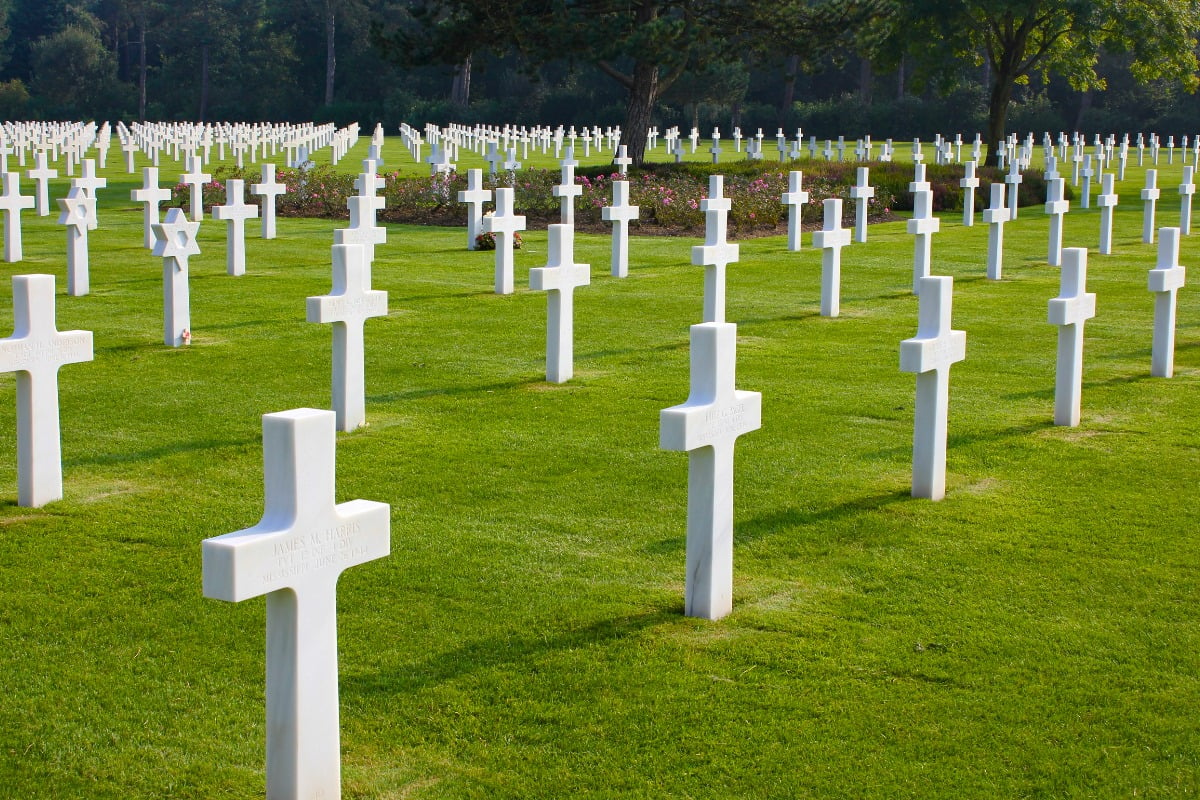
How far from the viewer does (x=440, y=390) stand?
8938 millimetres

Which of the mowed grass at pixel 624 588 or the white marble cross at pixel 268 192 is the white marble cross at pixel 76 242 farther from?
the white marble cross at pixel 268 192

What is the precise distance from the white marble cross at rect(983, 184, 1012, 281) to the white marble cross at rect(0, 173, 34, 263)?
395 inches

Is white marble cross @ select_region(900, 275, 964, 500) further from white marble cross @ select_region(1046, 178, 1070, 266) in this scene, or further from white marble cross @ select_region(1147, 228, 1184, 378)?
white marble cross @ select_region(1046, 178, 1070, 266)

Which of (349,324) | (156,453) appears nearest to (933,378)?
(349,324)

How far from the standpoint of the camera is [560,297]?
9.12m

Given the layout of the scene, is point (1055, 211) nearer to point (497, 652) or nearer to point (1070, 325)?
point (1070, 325)

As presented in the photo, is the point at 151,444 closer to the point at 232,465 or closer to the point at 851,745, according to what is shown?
the point at 232,465

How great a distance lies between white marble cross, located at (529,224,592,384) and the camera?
9023mm

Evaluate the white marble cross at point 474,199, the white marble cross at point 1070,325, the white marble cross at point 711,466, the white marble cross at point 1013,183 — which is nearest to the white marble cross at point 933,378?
the white marble cross at point 1070,325

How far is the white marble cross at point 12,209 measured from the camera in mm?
15016

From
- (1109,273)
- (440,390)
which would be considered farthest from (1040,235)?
(440,390)

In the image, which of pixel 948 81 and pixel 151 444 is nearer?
pixel 151 444

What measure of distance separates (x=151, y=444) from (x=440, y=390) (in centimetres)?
201

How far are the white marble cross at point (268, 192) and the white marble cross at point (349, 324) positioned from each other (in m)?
10.6
